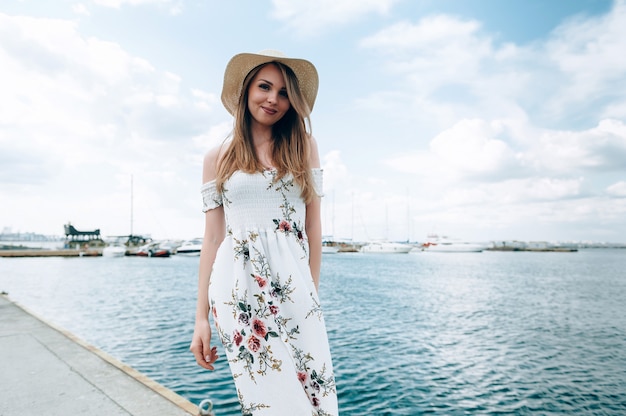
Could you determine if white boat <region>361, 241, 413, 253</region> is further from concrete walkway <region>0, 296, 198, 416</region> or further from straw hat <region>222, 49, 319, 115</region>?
straw hat <region>222, 49, 319, 115</region>

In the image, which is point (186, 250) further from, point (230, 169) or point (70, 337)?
point (230, 169)

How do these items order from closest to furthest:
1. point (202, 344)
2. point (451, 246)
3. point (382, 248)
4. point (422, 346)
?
point (202, 344) → point (422, 346) → point (382, 248) → point (451, 246)

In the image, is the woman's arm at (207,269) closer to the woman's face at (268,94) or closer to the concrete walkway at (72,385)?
the woman's face at (268,94)

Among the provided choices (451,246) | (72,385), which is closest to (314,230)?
(72,385)

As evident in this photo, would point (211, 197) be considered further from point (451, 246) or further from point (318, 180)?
point (451, 246)

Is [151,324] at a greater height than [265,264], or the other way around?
[265,264]

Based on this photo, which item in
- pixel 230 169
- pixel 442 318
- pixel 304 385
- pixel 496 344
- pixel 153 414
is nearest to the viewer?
pixel 304 385

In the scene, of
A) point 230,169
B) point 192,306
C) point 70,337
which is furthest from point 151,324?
point 230,169

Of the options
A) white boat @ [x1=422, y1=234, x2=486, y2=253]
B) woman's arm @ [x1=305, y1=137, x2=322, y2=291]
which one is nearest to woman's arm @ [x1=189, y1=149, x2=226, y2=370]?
woman's arm @ [x1=305, y1=137, x2=322, y2=291]

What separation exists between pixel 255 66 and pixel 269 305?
3.11 feet

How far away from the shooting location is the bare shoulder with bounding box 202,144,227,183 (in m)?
1.73

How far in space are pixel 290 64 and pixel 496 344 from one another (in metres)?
13.2

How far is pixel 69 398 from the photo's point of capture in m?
3.51

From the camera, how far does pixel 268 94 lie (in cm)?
170
